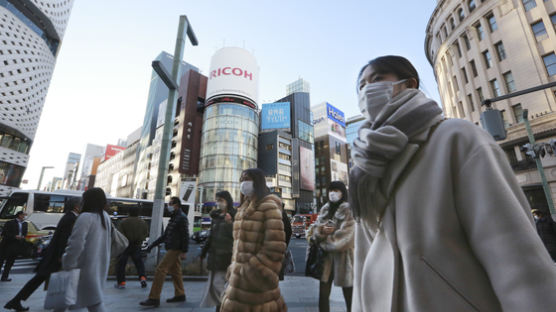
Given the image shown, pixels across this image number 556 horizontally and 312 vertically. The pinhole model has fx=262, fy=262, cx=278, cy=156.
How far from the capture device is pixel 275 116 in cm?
6103

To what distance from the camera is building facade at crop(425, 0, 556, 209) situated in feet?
63.5

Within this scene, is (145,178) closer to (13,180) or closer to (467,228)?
(13,180)

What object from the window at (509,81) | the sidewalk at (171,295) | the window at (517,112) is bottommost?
the sidewalk at (171,295)

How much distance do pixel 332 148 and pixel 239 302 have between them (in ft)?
248

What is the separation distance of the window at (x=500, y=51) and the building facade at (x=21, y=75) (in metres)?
58.4

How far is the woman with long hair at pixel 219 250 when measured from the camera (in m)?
3.64

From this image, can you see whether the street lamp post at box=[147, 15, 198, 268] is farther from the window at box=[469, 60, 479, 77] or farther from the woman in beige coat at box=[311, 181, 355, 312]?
the window at box=[469, 60, 479, 77]

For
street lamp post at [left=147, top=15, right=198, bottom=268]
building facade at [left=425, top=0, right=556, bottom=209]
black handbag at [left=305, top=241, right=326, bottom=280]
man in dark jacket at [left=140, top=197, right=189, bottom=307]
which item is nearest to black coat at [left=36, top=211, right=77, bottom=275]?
man in dark jacket at [left=140, top=197, right=189, bottom=307]

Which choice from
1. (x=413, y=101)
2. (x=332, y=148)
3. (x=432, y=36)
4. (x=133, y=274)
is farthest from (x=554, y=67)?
(x=332, y=148)

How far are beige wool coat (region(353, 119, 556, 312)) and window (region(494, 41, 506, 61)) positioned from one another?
2994 centimetres

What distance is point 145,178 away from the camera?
2445 inches

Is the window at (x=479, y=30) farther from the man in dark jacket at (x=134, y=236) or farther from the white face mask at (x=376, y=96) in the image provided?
the white face mask at (x=376, y=96)

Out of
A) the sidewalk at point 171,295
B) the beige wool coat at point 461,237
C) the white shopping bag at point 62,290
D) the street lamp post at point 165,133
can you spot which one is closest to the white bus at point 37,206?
the street lamp post at point 165,133

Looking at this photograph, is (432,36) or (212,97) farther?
(212,97)
